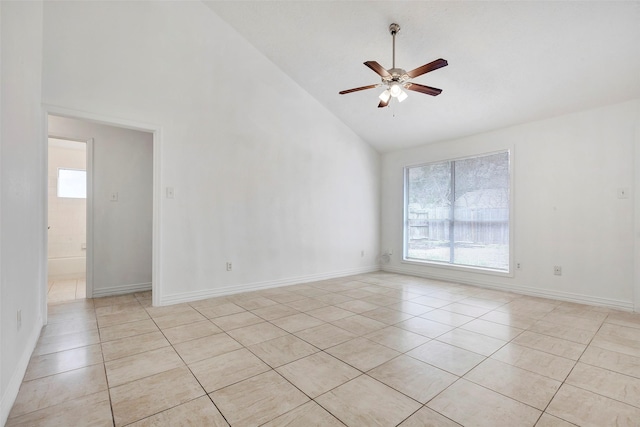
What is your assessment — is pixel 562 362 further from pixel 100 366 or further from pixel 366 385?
pixel 100 366

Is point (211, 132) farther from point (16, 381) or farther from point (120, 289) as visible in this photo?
point (16, 381)

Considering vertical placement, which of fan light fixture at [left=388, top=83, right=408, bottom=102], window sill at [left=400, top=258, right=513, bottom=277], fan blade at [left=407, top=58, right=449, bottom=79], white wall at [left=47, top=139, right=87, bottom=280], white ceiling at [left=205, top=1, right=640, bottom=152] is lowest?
window sill at [left=400, top=258, right=513, bottom=277]

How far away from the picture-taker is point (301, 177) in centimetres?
496

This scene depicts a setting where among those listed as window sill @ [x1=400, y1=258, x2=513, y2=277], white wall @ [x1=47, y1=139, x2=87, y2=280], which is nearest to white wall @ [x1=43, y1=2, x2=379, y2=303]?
window sill @ [x1=400, y1=258, x2=513, y2=277]

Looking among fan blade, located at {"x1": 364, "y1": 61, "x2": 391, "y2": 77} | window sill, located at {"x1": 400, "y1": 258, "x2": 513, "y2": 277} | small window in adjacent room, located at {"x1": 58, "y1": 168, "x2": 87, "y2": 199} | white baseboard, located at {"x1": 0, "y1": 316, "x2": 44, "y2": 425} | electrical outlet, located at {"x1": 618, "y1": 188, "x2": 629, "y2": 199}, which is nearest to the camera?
white baseboard, located at {"x1": 0, "y1": 316, "x2": 44, "y2": 425}

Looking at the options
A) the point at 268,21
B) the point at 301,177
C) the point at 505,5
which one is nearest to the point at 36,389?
the point at 301,177

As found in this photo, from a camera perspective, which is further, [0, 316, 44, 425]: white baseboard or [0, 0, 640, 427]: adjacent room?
[0, 0, 640, 427]: adjacent room

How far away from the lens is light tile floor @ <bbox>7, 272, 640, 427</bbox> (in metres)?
1.63

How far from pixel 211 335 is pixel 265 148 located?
9.00ft

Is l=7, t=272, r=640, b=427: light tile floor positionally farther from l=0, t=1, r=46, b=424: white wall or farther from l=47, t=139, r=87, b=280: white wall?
l=47, t=139, r=87, b=280: white wall

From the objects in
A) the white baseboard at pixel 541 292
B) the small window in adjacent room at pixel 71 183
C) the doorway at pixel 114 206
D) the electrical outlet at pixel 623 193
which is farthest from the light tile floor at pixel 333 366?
the small window in adjacent room at pixel 71 183

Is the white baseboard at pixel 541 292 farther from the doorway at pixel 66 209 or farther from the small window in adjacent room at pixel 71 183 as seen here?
the small window in adjacent room at pixel 71 183

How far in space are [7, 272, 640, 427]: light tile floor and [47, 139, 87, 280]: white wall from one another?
2451 millimetres

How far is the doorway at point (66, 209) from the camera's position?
5586mm
